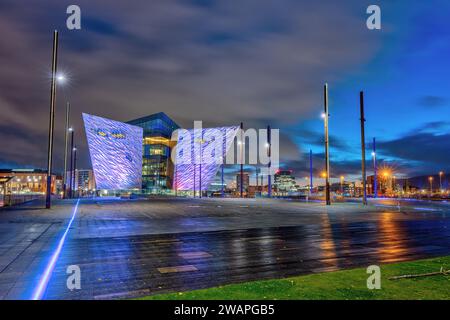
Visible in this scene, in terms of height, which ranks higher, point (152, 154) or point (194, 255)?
point (152, 154)

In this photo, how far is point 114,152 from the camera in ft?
281

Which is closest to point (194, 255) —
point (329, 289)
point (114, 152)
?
point (329, 289)

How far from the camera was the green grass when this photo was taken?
5348 millimetres

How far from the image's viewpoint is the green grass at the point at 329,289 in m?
5.35

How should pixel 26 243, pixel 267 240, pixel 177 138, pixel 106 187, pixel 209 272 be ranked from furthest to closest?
pixel 177 138 → pixel 106 187 → pixel 267 240 → pixel 26 243 → pixel 209 272

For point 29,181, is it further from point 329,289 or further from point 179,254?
point 329,289

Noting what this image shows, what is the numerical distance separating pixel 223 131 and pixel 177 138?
22.7 metres

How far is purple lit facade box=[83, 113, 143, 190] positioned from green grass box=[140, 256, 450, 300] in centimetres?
7580

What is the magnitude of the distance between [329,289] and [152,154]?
4014 inches

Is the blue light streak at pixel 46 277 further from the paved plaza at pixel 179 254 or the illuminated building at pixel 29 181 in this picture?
the illuminated building at pixel 29 181

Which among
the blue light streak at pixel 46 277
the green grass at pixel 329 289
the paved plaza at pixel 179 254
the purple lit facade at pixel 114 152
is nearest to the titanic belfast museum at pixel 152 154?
the purple lit facade at pixel 114 152
